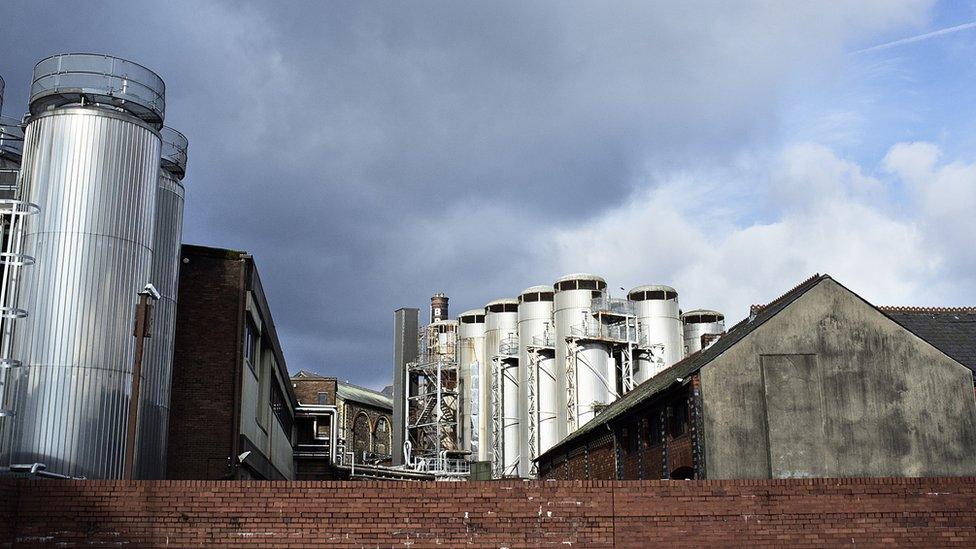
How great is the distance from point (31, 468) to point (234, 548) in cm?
423

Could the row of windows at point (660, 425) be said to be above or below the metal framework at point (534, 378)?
below

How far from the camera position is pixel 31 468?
15.9 meters

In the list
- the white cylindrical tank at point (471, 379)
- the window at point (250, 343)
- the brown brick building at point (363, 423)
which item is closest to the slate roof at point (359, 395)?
the brown brick building at point (363, 423)

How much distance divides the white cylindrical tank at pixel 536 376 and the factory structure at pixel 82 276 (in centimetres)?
3086

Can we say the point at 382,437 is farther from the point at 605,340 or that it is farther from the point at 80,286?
the point at 80,286

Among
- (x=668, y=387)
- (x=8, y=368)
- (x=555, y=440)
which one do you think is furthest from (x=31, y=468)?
(x=555, y=440)

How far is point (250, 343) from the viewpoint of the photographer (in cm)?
2852

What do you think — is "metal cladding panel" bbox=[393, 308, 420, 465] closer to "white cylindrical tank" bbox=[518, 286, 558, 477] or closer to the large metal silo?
"white cylindrical tank" bbox=[518, 286, 558, 477]

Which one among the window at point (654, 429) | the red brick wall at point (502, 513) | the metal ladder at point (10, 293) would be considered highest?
the metal ladder at point (10, 293)

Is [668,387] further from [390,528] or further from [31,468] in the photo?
[31,468]

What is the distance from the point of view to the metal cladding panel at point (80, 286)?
54.9ft

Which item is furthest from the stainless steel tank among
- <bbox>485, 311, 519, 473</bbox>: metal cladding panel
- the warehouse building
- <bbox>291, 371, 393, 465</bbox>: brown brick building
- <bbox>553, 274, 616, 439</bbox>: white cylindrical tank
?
<bbox>291, 371, 393, 465</bbox>: brown brick building

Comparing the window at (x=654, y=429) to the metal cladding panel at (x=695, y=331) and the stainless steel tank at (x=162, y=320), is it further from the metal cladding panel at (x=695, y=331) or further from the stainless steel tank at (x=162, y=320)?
the metal cladding panel at (x=695, y=331)

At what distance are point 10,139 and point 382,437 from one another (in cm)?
6532
